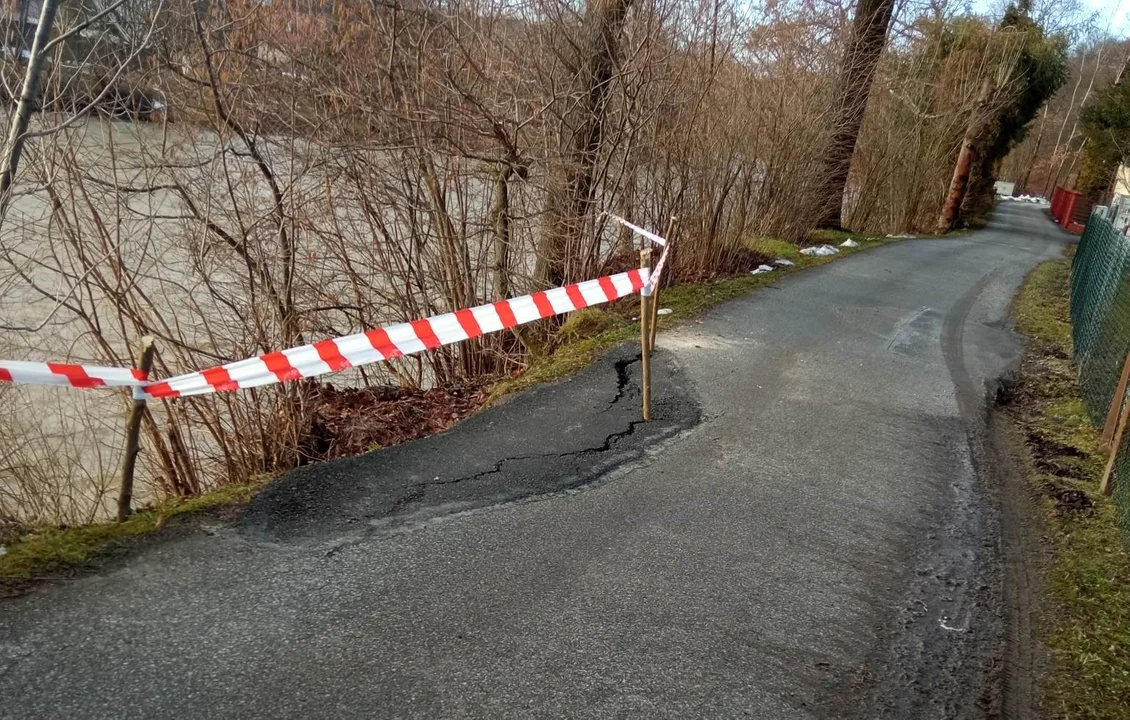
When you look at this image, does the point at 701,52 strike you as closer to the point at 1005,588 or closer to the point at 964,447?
the point at 964,447

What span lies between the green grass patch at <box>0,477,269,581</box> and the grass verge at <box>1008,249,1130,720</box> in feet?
14.6

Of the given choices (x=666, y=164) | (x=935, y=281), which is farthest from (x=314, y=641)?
(x=935, y=281)

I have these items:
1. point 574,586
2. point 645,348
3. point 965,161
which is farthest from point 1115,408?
point 965,161

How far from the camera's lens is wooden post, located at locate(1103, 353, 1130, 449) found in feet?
21.2

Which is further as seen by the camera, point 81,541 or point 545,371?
point 545,371

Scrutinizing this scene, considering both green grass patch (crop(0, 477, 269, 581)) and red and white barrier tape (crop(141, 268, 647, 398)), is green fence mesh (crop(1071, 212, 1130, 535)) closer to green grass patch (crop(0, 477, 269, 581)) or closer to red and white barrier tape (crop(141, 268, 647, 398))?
red and white barrier tape (crop(141, 268, 647, 398))

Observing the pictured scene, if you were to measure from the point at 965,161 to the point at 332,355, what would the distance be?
31026 mm

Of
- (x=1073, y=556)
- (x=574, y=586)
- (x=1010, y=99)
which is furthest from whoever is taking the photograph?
(x=1010, y=99)

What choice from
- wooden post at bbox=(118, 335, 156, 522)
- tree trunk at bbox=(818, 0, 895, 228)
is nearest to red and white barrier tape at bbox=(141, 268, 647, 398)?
wooden post at bbox=(118, 335, 156, 522)

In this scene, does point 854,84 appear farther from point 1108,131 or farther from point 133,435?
point 1108,131

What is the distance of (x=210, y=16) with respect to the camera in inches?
294

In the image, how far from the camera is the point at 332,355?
5.25 m

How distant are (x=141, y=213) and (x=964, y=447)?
7444 millimetres

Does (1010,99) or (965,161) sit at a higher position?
(1010,99)
